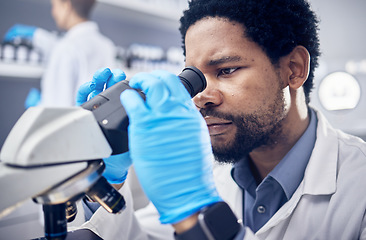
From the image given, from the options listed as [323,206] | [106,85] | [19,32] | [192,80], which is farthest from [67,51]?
[323,206]

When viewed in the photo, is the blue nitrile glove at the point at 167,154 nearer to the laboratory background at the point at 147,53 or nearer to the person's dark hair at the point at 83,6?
the laboratory background at the point at 147,53

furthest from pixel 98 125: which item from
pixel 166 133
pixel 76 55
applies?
pixel 76 55

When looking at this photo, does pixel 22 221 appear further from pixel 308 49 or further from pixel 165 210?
pixel 308 49

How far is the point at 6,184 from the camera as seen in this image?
1.47ft

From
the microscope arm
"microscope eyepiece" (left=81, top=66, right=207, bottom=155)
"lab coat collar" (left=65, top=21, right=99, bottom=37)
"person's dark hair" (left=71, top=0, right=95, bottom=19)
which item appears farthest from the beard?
"person's dark hair" (left=71, top=0, right=95, bottom=19)

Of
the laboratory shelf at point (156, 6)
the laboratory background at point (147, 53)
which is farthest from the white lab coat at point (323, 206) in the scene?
the laboratory shelf at point (156, 6)

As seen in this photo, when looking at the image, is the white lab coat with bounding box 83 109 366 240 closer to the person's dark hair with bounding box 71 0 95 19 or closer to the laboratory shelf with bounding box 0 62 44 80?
the laboratory shelf with bounding box 0 62 44 80

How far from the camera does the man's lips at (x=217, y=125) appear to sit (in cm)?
93

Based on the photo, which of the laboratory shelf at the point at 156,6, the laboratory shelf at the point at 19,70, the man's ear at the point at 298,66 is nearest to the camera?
the man's ear at the point at 298,66

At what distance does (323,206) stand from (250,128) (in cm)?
31

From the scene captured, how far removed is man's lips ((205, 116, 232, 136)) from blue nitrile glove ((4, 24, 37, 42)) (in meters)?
1.61

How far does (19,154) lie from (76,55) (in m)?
1.56

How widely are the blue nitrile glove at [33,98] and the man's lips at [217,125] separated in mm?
1614

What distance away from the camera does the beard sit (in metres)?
0.94
